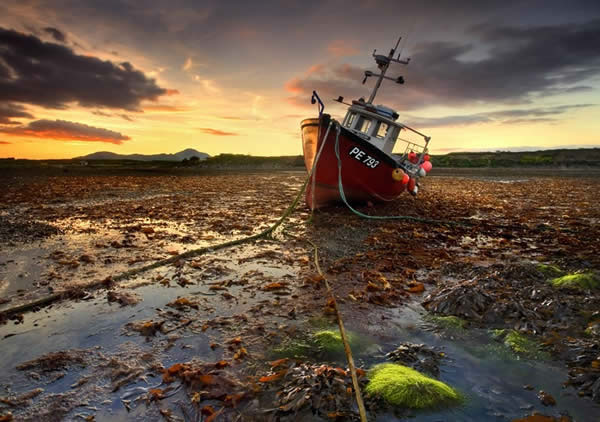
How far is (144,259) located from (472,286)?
19.2 feet

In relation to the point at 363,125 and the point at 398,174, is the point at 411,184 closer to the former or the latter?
the point at 398,174

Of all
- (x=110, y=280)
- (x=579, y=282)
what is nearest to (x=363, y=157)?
(x=579, y=282)

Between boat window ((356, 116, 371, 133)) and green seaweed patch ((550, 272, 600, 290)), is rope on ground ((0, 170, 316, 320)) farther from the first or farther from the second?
boat window ((356, 116, 371, 133))

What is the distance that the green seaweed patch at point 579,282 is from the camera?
469cm

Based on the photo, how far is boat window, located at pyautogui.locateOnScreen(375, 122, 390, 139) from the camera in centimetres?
1370

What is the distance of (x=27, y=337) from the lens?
3.58m

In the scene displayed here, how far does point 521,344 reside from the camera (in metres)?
3.49

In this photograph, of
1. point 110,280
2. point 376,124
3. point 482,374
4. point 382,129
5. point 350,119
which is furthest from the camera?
point 350,119

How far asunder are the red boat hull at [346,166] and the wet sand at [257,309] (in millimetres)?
2868

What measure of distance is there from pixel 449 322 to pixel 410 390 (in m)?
1.58

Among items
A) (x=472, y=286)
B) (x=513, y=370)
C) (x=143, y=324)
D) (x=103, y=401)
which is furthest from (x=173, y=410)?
(x=472, y=286)

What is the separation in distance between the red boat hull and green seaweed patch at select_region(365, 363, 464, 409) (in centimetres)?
833

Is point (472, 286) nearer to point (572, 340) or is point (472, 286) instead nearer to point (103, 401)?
point (572, 340)

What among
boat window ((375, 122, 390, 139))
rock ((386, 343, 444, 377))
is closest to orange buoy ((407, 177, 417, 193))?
boat window ((375, 122, 390, 139))
